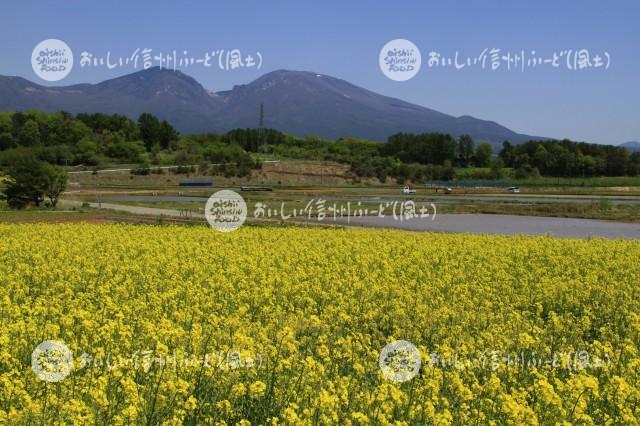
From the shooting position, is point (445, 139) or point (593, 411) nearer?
point (593, 411)

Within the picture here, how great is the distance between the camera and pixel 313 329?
940 cm

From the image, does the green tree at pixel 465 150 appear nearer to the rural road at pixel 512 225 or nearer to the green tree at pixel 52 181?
the rural road at pixel 512 225

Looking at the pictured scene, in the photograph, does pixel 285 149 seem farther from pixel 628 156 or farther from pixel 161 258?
pixel 161 258

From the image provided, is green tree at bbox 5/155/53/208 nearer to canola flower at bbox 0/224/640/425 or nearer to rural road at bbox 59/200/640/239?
rural road at bbox 59/200/640/239

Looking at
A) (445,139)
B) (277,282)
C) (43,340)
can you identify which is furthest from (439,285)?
(445,139)

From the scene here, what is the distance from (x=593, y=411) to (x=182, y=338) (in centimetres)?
466

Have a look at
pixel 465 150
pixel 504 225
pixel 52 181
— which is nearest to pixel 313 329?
pixel 504 225

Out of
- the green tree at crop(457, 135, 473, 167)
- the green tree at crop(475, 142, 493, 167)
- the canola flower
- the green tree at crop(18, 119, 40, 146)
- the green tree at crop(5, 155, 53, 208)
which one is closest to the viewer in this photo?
the canola flower

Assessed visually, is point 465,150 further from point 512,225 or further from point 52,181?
point 52,181

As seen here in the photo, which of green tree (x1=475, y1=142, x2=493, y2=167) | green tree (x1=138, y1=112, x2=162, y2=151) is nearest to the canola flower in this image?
green tree (x1=138, y1=112, x2=162, y2=151)

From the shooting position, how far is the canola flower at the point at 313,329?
6066 mm

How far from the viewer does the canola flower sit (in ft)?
19.9

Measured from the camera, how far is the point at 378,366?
743 cm

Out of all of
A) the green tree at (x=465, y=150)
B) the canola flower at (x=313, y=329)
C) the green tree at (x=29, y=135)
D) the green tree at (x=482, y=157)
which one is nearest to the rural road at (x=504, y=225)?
the canola flower at (x=313, y=329)
